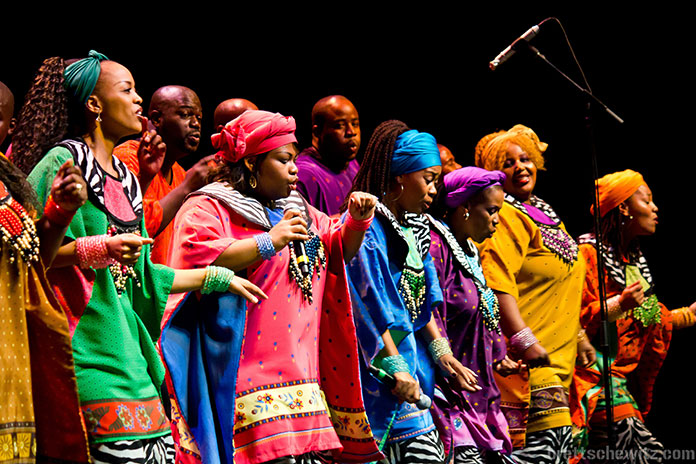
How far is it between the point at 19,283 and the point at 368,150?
1.95 m

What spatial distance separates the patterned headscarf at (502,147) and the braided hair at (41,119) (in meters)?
2.85

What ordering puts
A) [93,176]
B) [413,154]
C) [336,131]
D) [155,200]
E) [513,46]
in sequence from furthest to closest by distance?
[336,131]
[513,46]
[413,154]
[155,200]
[93,176]

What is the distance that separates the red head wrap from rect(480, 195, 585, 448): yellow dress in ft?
5.35

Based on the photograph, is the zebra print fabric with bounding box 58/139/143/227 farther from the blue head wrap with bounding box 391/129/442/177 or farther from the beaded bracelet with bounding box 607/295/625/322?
the beaded bracelet with bounding box 607/295/625/322

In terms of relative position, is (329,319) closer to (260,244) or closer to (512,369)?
(260,244)

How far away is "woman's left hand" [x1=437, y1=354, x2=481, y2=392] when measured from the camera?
152 inches

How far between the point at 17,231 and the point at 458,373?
1.98 metres

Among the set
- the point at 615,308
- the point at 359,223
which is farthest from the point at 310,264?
the point at 615,308

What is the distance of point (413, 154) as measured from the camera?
3.97 metres

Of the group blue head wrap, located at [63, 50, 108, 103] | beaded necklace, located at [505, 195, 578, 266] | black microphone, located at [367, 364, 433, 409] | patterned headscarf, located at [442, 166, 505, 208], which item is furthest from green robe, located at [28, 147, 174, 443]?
beaded necklace, located at [505, 195, 578, 266]

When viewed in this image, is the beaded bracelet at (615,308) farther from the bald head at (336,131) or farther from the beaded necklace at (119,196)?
the beaded necklace at (119,196)

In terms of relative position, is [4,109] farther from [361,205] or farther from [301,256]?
[361,205]

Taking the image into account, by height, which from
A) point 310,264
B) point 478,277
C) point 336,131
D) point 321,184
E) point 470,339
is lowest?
point 470,339

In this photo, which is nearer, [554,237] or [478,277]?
[478,277]
